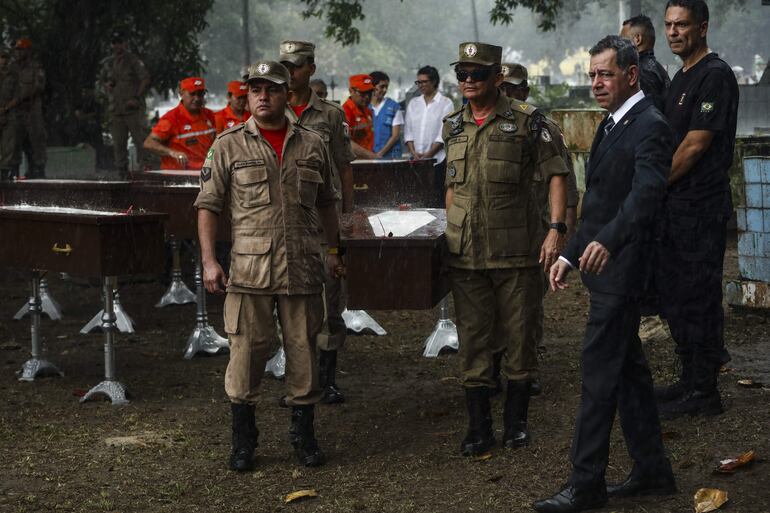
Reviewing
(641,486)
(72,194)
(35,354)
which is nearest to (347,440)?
(641,486)

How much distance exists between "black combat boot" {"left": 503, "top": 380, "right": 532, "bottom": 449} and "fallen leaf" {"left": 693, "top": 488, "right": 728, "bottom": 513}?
1188 mm

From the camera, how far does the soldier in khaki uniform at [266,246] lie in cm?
654

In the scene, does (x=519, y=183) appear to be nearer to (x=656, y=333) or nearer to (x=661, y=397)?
(x=661, y=397)

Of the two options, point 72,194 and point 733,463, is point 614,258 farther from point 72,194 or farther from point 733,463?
point 72,194

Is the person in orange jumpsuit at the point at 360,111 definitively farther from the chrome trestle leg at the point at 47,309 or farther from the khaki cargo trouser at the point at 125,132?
the khaki cargo trouser at the point at 125,132

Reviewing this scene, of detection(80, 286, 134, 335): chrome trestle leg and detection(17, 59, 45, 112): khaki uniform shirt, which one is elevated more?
detection(17, 59, 45, 112): khaki uniform shirt

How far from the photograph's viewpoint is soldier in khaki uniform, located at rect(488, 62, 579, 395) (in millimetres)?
7016

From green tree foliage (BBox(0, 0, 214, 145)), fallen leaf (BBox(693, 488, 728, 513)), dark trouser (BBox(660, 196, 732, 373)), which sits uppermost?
green tree foliage (BBox(0, 0, 214, 145))

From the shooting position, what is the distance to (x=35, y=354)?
30.5ft

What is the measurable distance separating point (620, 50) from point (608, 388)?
1399 mm

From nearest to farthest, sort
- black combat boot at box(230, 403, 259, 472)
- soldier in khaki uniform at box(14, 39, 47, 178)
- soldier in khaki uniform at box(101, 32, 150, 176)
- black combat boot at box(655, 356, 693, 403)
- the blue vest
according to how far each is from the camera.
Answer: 1. black combat boot at box(230, 403, 259, 472)
2. black combat boot at box(655, 356, 693, 403)
3. the blue vest
4. soldier in khaki uniform at box(14, 39, 47, 178)
5. soldier in khaki uniform at box(101, 32, 150, 176)

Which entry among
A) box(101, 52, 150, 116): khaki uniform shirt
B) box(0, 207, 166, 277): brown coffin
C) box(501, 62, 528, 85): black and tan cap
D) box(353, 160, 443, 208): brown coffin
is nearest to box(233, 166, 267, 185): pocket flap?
box(0, 207, 166, 277): brown coffin

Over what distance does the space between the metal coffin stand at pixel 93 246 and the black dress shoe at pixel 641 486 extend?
3.49m

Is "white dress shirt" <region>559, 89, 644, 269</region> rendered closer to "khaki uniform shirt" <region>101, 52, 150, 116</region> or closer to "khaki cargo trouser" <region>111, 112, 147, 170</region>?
"khaki uniform shirt" <region>101, 52, 150, 116</region>
